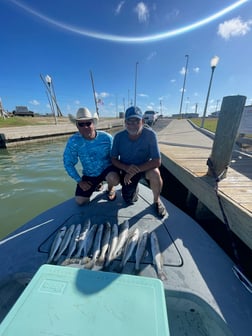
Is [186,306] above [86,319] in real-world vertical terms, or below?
below

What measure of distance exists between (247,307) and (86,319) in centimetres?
137

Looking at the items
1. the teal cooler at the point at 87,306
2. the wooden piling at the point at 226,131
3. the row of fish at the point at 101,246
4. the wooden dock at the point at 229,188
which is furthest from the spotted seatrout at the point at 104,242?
the wooden piling at the point at 226,131

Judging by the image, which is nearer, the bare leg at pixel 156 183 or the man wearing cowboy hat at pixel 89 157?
the bare leg at pixel 156 183

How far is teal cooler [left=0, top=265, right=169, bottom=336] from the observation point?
2.79 feet

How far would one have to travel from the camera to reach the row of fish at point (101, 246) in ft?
5.75

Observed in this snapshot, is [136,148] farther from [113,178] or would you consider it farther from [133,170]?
[113,178]

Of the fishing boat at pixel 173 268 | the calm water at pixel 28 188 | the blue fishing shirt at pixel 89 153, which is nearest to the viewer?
the fishing boat at pixel 173 268

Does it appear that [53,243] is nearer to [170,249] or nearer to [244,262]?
[170,249]

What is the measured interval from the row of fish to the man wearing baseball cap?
70cm

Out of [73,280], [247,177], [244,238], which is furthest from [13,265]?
[247,177]

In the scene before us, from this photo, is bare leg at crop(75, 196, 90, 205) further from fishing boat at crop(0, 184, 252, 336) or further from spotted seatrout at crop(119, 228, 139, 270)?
spotted seatrout at crop(119, 228, 139, 270)

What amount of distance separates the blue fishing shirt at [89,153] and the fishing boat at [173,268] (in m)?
0.84

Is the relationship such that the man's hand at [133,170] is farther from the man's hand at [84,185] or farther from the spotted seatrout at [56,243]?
the spotted seatrout at [56,243]

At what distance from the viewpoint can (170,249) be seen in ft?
6.38
